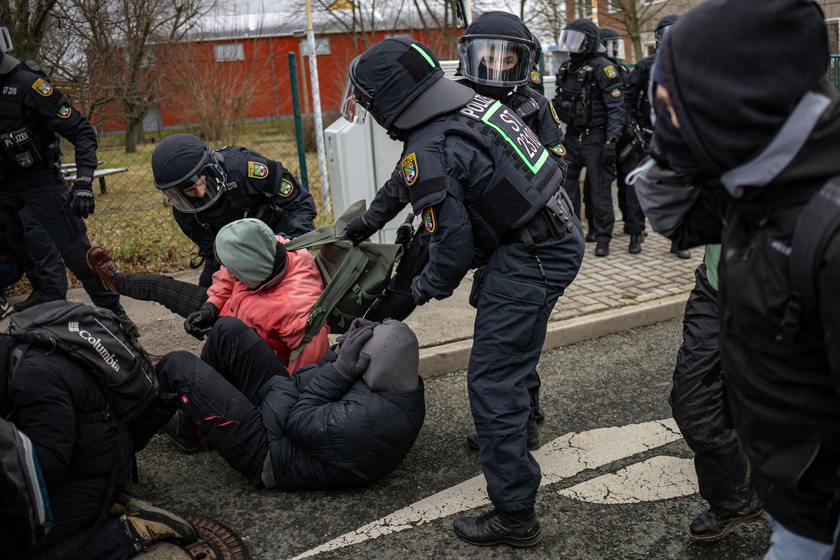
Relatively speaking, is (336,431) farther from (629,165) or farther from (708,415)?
(629,165)

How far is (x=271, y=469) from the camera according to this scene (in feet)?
10.3

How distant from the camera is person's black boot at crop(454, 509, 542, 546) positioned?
2.75 metres

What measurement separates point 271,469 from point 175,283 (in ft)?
4.98

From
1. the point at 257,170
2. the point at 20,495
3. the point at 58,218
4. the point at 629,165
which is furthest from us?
the point at 629,165

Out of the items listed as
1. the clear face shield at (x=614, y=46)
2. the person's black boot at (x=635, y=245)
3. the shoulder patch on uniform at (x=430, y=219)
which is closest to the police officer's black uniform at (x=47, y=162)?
the shoulder patch on uniform at (x=430, y=219)

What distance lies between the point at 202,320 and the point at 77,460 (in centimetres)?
114

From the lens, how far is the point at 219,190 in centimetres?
393

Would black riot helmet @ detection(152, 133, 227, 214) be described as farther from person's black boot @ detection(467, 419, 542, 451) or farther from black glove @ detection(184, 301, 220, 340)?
person's black boot @ detection(467, 419, 542, 451)

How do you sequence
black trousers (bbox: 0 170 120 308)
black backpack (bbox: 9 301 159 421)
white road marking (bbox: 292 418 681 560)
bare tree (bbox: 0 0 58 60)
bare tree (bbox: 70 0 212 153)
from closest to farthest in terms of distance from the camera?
black backpack (bbox: 9 301 159 421)
white road marking (bbox: 292 418 681 560)
black trousers (bbox: 0 170 120 308)
bare tree (bbox: 0 0 58 60)
bare tree (bbox: 70 0 212 153)

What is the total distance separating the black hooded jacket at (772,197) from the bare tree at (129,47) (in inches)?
287

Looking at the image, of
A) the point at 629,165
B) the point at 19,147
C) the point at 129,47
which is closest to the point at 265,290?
the point at 19,147

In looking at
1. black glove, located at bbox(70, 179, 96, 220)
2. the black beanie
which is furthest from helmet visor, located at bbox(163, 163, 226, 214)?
the black beanie

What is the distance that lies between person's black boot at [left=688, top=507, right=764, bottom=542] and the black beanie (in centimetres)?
170

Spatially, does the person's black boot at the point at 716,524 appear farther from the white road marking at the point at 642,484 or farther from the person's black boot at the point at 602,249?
the person's black boot at the point at 602,249
